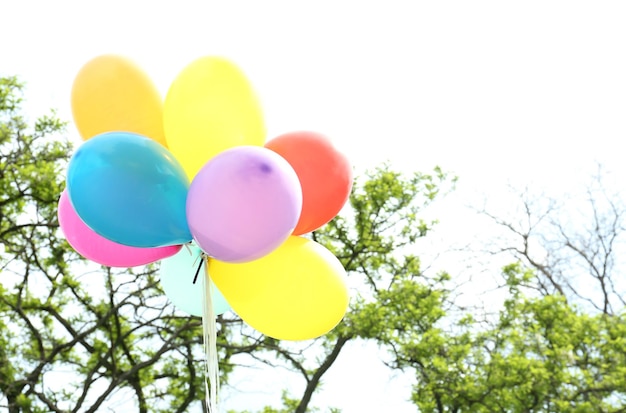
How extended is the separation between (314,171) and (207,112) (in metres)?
0.37

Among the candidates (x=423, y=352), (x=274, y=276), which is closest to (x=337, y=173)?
(x=274, y=276)

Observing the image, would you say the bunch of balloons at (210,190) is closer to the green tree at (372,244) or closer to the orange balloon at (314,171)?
the orange balloon at (314,171)

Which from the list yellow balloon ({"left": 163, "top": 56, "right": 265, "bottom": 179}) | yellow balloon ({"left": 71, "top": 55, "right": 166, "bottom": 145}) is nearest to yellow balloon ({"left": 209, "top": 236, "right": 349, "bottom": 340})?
yellow balloon ({"left": 163, "top": 56, "right": 265, "bottom": 179})

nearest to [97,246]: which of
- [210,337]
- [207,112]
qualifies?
[210,337]

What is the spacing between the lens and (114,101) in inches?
91.4

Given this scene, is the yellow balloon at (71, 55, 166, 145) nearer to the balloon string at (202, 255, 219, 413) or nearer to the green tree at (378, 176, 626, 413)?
the balloon string at (202, 255, 219, 413)

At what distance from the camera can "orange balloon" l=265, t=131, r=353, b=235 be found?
2342mm

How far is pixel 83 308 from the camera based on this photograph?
21.6 ft

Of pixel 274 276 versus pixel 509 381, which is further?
pixel 509 381

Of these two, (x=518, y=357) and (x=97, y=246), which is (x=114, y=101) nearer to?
(x=97, y=246)

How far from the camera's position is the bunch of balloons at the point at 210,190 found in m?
1.95

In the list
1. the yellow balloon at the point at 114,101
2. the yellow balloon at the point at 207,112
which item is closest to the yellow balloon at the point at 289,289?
the yellow balloon at the point at 207,112

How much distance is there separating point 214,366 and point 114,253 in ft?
1.53

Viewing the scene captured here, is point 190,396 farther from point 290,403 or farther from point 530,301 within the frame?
point 530,301
